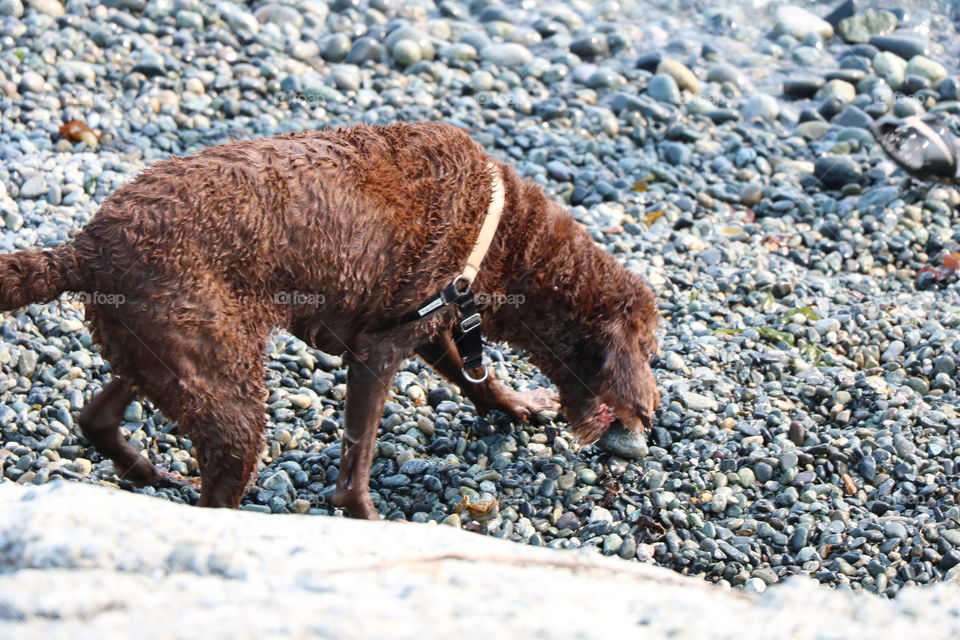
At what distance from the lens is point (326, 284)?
3.99 meters

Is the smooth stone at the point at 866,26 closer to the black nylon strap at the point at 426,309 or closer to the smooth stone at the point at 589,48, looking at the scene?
the smooth stone at the point at 589,48

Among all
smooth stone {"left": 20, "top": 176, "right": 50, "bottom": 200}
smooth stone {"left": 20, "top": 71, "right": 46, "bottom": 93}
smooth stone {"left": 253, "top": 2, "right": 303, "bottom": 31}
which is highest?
smooth stone {"left": 253, "top": 2, "right": 303, "bottom": 31}

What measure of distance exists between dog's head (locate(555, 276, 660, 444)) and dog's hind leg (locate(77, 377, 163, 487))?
1.91m

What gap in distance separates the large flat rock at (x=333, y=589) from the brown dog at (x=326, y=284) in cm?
78

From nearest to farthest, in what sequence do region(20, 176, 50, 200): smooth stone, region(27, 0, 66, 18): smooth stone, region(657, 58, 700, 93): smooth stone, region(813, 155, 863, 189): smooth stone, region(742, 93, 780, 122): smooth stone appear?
region(20, 176, 50, 200): smooth stone < region(813, 155, 863, 189): smooth stone < region(27, 0, 66, 18): smooth stone < region(742, 93, 780, 122): smooth stone < region(657, 58, 700, 93): smooth stone

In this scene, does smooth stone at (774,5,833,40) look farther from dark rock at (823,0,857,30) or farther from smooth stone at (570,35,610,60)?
smooth stone at (570,35,610,60)

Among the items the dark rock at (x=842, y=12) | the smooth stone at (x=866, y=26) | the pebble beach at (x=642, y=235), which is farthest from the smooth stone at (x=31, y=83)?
the dark rock at (x=842, y=12)

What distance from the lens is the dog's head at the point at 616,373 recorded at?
451cm

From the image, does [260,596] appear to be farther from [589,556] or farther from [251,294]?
[251,294]

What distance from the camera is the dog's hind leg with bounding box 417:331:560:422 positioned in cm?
484

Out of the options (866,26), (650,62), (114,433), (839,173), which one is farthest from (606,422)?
(866,26)

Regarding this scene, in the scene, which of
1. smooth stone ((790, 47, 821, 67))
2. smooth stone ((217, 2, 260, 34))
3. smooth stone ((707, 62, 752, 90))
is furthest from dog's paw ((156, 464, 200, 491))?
smooth stone ((790, 47, 821, 67))

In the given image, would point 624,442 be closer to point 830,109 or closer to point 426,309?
point 426,309

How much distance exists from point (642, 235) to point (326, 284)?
354 cm
